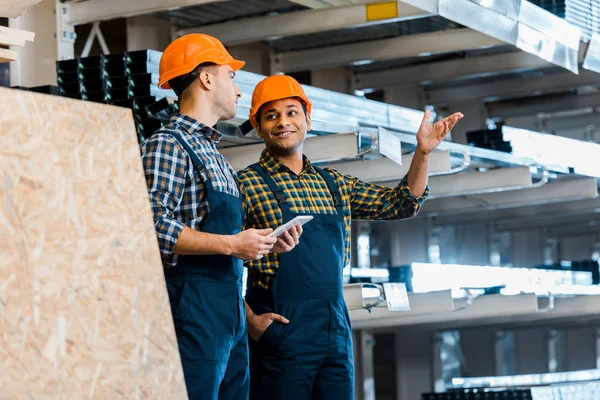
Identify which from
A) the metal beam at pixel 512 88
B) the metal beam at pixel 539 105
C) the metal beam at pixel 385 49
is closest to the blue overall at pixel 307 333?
the metal beam at pixel 385 49

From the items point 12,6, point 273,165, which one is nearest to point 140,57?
point 273,165

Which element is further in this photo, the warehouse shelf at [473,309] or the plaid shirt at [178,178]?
the warehouse shelf at [473,309]

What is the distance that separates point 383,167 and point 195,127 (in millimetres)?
3707

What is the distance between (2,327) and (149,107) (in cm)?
297

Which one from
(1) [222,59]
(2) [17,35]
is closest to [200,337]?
(1) [222,59]

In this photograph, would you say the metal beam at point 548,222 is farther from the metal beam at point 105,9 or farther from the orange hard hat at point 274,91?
the orange hard hat at point 274,91

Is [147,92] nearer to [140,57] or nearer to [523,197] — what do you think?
[140,57]

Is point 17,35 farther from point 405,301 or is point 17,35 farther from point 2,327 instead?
point 405,301

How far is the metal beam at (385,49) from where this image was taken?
293 inches

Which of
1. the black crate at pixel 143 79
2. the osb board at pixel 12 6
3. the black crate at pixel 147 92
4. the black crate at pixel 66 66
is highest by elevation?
the black crate at pixel 66 66

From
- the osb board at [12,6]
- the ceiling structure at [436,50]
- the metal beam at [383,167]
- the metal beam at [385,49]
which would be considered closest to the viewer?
the osb board at [12,6]

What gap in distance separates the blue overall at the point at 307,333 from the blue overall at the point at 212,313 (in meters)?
0.54

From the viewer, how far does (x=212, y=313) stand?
11.0 feet

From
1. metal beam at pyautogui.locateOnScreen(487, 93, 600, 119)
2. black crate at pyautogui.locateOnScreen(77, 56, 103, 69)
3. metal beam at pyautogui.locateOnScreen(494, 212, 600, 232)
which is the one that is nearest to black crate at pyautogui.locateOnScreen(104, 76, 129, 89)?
black crate at pyautogui.locateOnScreen(77, 56, 103, 69)
